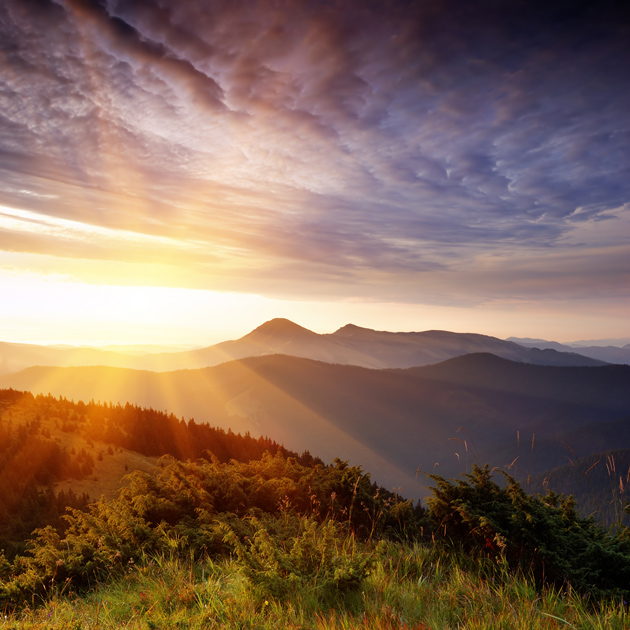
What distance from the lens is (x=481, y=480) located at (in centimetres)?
698

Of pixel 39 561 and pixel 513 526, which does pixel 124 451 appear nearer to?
pixel 39 561

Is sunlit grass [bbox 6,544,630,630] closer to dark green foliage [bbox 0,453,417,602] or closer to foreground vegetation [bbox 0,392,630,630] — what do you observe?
foreground vegetation [bbox 0,392,630,630]

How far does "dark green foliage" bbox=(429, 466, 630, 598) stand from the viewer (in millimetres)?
5250

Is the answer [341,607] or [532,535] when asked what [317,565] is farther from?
[532,535]

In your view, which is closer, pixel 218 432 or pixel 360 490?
pixel 360 490

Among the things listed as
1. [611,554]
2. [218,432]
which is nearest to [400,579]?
[611,554]

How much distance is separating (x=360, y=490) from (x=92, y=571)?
15.6 feet

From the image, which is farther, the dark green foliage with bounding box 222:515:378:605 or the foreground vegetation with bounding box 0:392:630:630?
the dark green foliage with bounding box 222:515:378:605

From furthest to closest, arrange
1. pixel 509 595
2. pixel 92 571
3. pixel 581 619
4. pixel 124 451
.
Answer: pixel 124 451 → pixel 92 571 → pixel 509 595 → pixel 581 619

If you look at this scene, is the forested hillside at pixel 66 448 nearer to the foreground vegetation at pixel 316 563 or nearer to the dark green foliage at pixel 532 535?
the foreground vegetation at pixel 316 563

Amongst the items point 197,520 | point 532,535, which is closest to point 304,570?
point 197,520

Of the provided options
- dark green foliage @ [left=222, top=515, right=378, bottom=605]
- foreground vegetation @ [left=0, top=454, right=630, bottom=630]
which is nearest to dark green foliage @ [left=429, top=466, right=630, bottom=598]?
foreground vegetation @ [left=0, top=454, right=630, bottom=630]

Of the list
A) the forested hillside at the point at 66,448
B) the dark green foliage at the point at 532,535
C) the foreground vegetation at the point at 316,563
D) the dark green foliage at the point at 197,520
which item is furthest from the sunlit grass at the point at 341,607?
the forested hillside at the point at 66,448

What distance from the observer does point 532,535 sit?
5.79 meters
